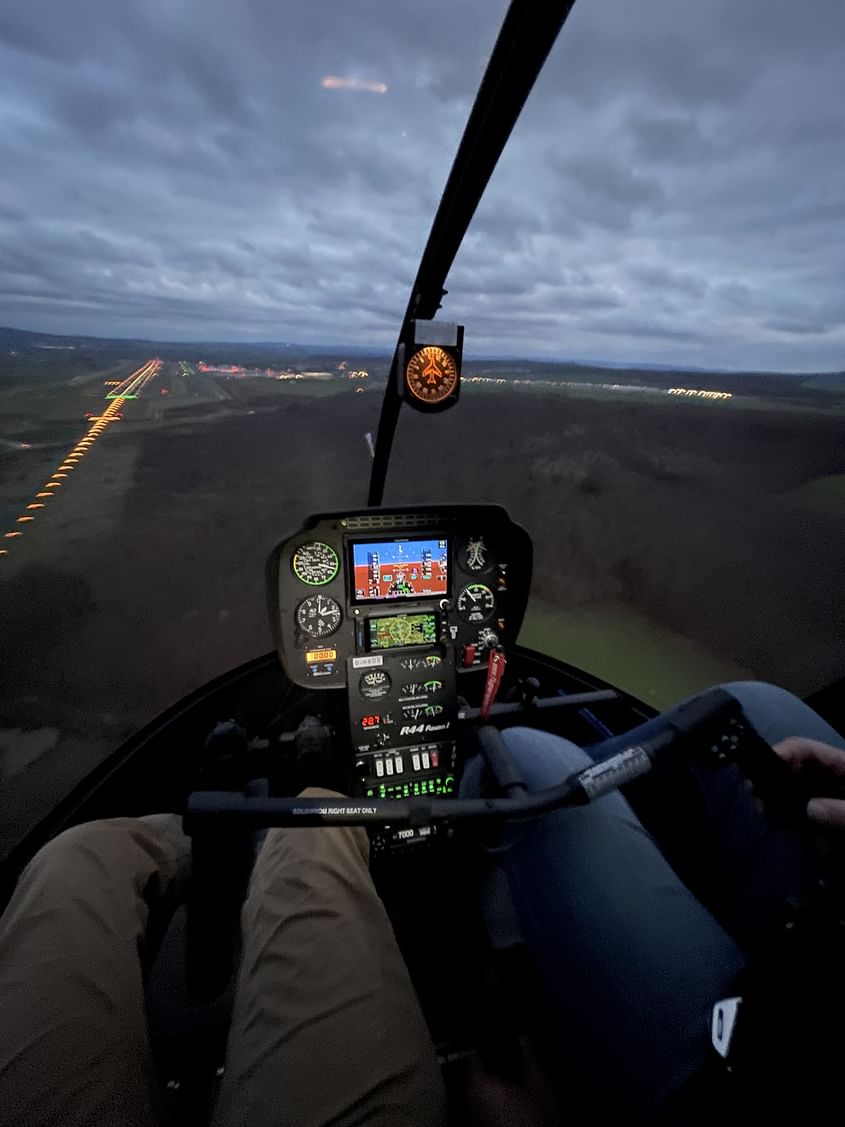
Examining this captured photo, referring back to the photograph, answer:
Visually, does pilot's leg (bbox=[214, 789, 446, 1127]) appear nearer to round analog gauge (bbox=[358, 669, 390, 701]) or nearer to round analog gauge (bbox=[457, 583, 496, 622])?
round analog gauge (bbox=[358, 669, 390, 701])

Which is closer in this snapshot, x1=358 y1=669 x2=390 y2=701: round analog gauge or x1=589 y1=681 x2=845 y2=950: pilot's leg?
x1=589 y1=681 x2=845 y2=950: pilot's leg

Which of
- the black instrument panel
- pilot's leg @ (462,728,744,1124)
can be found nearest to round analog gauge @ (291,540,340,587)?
the black instrument panel

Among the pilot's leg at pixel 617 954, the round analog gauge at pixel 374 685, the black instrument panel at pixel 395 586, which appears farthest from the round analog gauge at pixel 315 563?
the pilot's leg at pixel 617 954

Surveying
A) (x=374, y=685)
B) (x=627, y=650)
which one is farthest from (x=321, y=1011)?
(x=627, y=650)

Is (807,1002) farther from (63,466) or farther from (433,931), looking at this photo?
(63,466)

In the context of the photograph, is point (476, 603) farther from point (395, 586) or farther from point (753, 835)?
point (753, 835)
